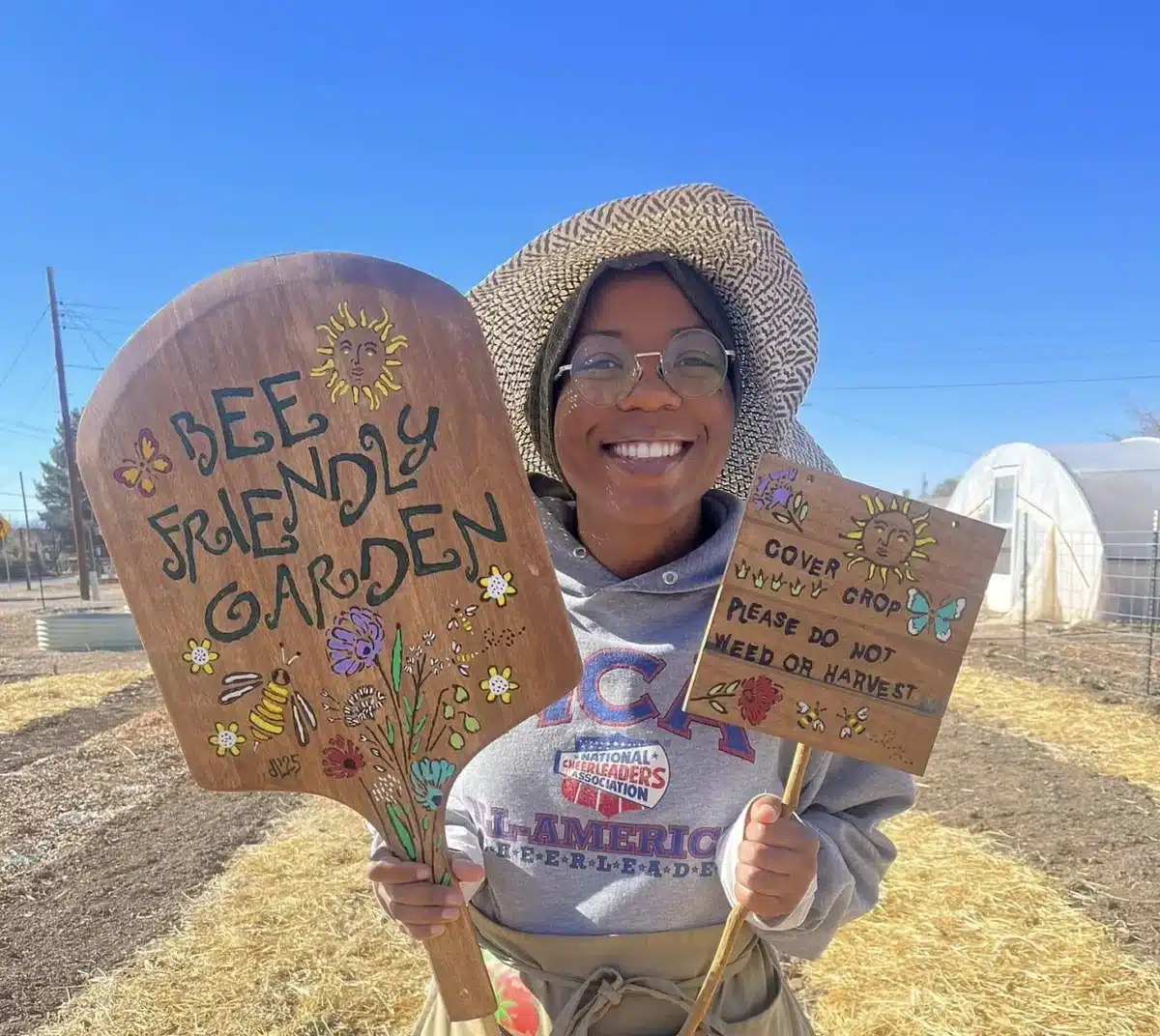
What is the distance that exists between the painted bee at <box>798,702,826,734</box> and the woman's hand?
49 centimetres

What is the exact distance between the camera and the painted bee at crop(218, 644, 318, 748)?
100 centimetres

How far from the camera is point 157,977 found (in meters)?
2.92

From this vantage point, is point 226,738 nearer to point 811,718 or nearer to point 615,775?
point 615,775

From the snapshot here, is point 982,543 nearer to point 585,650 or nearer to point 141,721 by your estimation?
point 585,650

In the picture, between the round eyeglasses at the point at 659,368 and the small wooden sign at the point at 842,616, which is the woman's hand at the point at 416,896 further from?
the round eyeglasses at the point at 659,368

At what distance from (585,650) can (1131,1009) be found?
2757 millimetres

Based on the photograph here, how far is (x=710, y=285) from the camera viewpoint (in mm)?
1376

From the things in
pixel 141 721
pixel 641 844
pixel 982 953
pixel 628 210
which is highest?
pixel 628 210

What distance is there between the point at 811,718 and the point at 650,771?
9.7 inches

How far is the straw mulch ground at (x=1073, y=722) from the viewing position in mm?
5507

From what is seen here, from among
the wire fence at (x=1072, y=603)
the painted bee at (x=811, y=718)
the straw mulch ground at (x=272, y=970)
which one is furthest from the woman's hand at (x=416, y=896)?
the wire fence at (x=1072, y=603)

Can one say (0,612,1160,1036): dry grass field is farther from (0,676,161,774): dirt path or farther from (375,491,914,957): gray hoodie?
(375,491,914,957): gray hoodie

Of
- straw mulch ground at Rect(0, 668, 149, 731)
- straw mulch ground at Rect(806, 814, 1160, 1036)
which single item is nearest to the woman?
straw mulch ground at Rect(806, 814, 1160, 1036)

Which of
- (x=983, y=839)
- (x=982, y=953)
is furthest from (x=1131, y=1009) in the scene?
(x=983, y=839)
